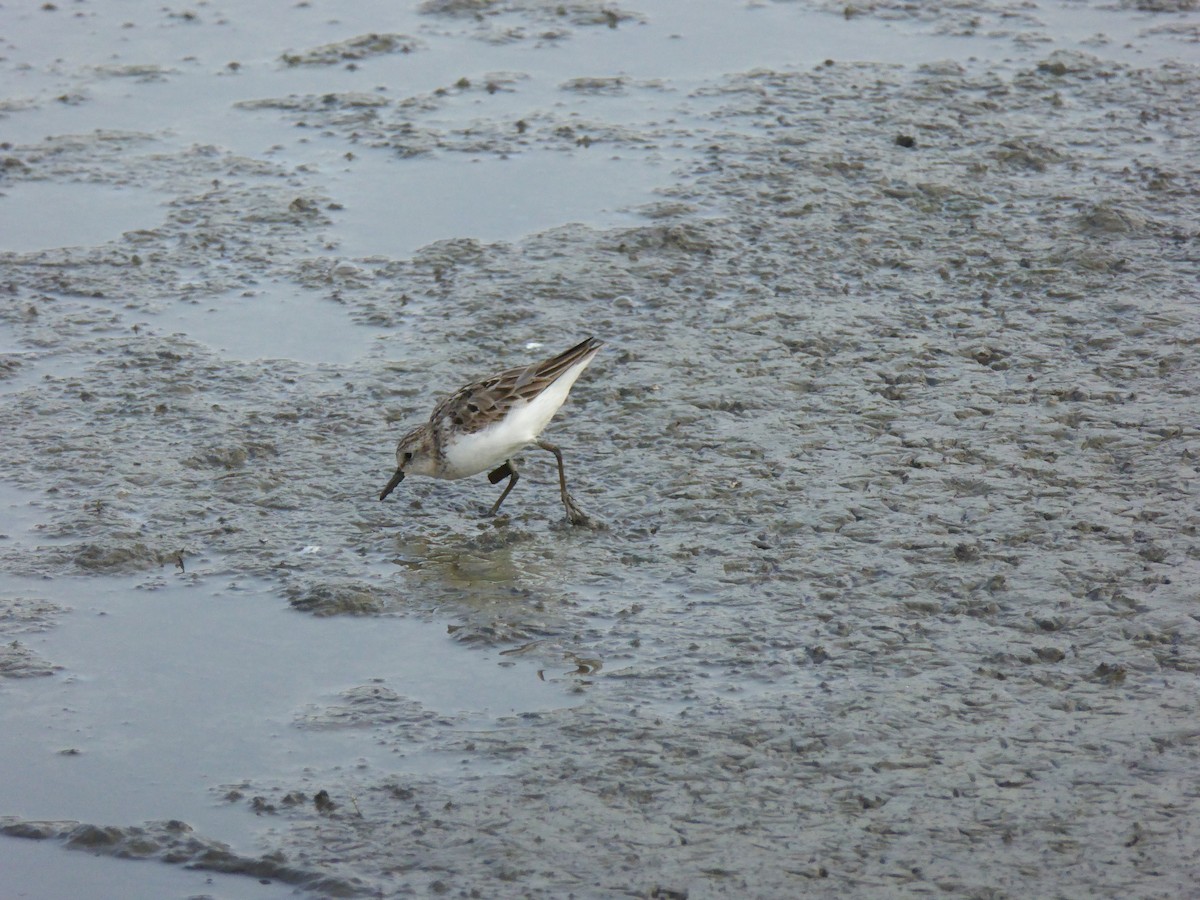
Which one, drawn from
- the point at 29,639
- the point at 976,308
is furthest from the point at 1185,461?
the point at 29,639

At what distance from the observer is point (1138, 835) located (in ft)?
16.7

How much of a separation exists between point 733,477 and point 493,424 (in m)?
1.26

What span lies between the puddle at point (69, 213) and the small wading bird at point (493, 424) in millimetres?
3969

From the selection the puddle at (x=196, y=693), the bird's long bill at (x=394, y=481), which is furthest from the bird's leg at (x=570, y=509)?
the puddle at (x=196, y=693)

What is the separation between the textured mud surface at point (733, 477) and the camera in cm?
530

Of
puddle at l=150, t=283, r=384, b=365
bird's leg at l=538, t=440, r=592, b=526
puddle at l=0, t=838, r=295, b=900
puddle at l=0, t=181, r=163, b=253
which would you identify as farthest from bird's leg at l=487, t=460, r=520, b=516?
puddle at l=0, t=181, r=163, b=253

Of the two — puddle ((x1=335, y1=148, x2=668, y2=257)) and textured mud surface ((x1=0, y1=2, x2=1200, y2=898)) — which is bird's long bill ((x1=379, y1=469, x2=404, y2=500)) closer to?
textured mud surface ((x1=0, y1=2, x2=1200, y2=898))

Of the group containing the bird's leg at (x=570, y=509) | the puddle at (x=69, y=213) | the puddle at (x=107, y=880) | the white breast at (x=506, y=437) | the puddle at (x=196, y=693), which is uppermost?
the puddle at (x=69, y=213)

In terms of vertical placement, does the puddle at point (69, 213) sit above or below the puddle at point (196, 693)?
above

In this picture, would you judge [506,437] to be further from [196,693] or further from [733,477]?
[196,693]

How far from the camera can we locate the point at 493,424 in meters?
7.26

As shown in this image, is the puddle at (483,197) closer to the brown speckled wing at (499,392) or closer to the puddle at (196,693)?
the brown speckled wing at (499,392)

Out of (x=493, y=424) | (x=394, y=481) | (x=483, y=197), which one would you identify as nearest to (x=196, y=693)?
(x=394, y=481)

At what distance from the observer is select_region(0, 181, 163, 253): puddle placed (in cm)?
1020
